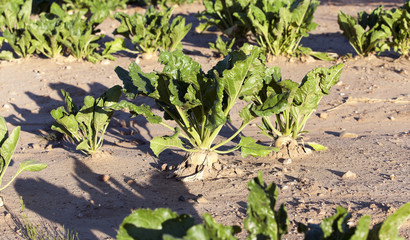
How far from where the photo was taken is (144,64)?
865 cm

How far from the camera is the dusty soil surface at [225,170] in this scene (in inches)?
162

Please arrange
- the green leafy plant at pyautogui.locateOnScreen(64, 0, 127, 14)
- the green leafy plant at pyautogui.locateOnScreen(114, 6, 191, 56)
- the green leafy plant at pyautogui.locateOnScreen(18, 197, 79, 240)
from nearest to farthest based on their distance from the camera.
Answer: the green leafy plant at pyautogui.locateOnScreen(18, 197, 79, 240) < the green leafy plant at pyautogui.locateOnScreen(114, 6, 191, 56) < the green leafy plant at pyautogui.locateOnScreen(64, 0, 127, 14)

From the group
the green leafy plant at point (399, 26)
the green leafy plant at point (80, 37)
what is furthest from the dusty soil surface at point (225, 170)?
the green leafy plant at point (80, 37)

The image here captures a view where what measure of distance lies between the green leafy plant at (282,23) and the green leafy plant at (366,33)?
1.65 ft

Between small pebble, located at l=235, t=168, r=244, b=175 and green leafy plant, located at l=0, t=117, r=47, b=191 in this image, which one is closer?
green leafy plant, located at l=0, t=117, r=47, b=191

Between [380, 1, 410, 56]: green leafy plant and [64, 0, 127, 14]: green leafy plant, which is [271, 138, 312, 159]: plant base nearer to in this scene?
[380, 1, 410, 56]: green leafy plant

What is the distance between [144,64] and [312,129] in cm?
346

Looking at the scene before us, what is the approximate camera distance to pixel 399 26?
797cm

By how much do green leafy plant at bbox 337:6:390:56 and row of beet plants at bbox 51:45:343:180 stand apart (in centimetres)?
327

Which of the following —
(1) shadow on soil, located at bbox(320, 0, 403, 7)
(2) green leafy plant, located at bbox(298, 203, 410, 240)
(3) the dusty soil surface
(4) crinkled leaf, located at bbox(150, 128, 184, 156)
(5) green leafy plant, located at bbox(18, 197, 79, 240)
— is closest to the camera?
(2) green leafy plant, located at bbox(298, 203, 410, 240)

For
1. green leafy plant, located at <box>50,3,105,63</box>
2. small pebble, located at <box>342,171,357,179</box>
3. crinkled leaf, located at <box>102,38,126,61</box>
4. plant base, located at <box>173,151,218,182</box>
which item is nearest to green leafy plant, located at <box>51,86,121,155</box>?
plant base, located at <box>173,151,218,182</box>

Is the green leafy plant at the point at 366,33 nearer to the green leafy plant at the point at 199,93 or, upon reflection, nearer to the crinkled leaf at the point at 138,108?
the green leafy plant at the point at 199,93

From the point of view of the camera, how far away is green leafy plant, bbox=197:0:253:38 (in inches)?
336

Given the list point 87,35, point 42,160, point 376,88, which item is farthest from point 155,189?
point 87,35
